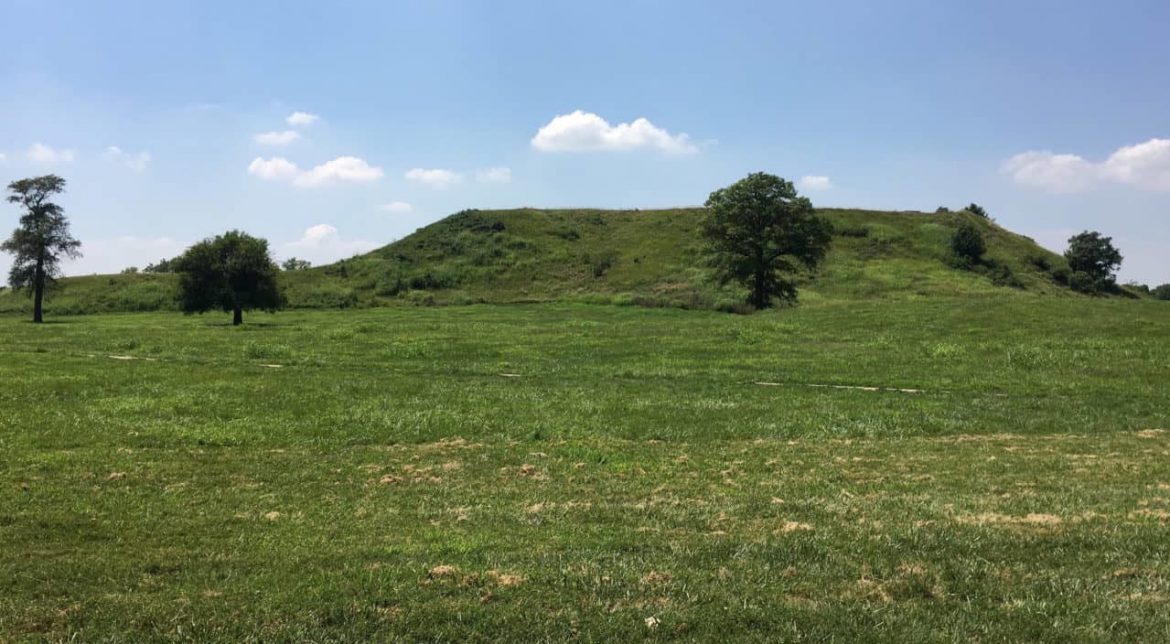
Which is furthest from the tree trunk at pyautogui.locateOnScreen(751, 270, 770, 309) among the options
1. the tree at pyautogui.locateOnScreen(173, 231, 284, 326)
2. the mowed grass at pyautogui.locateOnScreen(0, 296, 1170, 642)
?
the tree at pyautogui.locateOnScreen(173, 231, 284, 326)

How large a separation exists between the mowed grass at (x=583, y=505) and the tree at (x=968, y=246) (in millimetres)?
67258

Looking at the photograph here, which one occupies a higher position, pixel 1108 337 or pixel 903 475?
pixel 1108 337

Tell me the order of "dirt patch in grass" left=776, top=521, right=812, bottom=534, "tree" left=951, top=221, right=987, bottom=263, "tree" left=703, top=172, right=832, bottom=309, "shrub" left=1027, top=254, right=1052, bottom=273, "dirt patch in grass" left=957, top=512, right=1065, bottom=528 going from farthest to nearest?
1. "shrub" left=1027, top=254, right=1052, bottom=273
2. "tree" left=951, top=221, right=987, bottom=263
3. "tree" left=703, top=172, right=832, bottom=309
4. "dirt patch in grass" left=957, top=512, right=1065, bottom=528
5. "dirt patch in grass" left=776, top=521, right=812, bottom=534

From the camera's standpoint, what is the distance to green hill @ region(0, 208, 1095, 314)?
3130 inches

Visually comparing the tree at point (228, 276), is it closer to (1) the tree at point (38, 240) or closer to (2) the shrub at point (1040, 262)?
(1) the tree at point (38, 240)

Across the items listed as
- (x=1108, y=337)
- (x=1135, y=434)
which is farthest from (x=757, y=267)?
(x=1135, y=434)

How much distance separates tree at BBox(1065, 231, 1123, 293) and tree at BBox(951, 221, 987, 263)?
1114 centimetres

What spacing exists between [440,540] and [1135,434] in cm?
1664

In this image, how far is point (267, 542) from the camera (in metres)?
8.80

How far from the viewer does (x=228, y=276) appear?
63094mm

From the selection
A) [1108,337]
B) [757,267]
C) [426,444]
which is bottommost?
[426,444]

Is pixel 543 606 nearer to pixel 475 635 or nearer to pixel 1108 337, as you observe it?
pixel 475 635

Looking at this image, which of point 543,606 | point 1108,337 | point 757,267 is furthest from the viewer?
point 757,267

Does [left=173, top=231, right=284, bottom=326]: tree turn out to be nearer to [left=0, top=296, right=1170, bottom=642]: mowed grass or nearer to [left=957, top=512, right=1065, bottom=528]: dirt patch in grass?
[left=0, top=296, right=1170, bottom=642]: mowed grass
